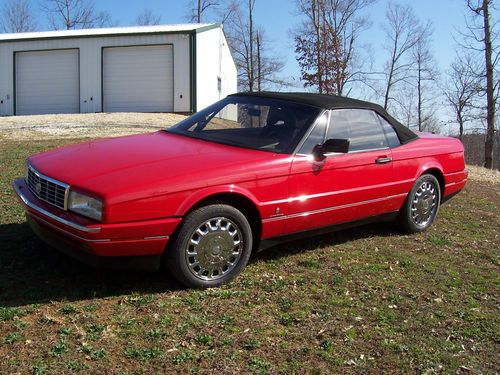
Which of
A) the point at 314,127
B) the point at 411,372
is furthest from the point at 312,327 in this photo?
the point at 314,127

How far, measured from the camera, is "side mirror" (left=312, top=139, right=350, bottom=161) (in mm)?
4242

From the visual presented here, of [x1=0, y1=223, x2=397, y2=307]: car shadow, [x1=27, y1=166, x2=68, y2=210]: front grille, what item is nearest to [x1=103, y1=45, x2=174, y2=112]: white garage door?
[x1=0, y1=223, x2=397, y2=307]: car shadow

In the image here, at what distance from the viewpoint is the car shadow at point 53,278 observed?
345cm

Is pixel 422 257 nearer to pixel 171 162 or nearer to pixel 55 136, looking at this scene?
pixel 171 162

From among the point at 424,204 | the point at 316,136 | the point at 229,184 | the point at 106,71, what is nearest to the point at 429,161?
the point at 424,204

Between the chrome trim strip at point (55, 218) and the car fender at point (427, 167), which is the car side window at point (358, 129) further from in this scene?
the chrome trim strip at point (55, 218)

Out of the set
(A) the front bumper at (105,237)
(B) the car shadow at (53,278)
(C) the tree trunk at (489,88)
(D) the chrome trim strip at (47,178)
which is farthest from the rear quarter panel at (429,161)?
(C) the tree trunk at (489,88)

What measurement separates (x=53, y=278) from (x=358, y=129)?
10.1 feet

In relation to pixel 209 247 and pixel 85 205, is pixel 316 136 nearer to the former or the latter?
pixel 209 247

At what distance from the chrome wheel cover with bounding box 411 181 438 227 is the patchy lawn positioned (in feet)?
2.07

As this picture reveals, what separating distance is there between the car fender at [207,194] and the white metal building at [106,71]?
59.9ft

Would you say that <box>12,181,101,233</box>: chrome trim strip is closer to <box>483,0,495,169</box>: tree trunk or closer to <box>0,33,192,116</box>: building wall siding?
<box>0,33,192,116</box>: building wall siding

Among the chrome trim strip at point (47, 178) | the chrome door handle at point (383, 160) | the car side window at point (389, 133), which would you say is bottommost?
the chrome trim strip at point (47, 178)

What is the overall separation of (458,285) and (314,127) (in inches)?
71.1
